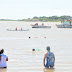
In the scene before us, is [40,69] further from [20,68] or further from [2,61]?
[2,61]

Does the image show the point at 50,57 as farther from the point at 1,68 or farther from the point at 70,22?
the point at 70,22

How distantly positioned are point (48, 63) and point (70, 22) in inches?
5231

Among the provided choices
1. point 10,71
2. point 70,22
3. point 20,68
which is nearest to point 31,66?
point 20,68

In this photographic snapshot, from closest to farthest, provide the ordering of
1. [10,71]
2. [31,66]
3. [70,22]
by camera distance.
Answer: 1. [10,71]
2. [31,66]
3. [70,22]

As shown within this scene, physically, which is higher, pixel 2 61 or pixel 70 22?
pixel 70 22

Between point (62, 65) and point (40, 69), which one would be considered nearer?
point (40, 69)

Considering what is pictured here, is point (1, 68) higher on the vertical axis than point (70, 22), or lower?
lower

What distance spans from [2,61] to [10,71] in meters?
0.84

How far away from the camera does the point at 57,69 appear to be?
16.1 metres

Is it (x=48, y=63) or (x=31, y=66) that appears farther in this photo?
(x=31, y=66)

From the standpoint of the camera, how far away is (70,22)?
483 feet

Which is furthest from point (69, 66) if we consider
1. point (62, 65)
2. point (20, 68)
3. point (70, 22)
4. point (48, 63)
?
point (70, 22)

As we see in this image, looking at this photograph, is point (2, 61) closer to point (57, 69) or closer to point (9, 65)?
point (9, 65)

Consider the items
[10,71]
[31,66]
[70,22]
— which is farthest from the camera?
[70,22]
